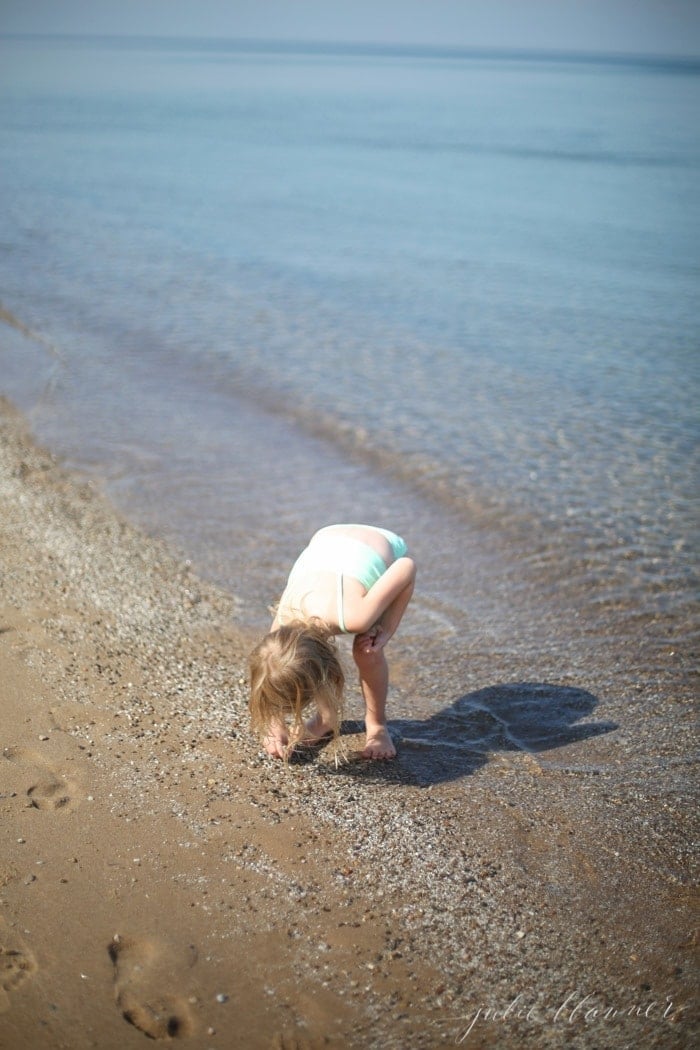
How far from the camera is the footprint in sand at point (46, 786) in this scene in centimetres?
316

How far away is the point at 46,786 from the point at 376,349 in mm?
7433

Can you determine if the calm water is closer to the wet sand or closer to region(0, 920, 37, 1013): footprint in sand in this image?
the wet sand

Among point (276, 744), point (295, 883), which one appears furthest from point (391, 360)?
point (295, 883)

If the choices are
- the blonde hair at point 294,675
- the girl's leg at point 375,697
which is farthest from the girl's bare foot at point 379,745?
the blonde hair at point 294,675

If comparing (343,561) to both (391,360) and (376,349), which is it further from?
(376,349)

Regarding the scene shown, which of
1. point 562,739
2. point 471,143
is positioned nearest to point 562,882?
point 562,739

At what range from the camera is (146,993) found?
2504 millimetres

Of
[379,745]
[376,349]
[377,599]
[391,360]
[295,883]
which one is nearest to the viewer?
[295,883]

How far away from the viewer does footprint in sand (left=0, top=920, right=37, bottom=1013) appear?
2.48 meters

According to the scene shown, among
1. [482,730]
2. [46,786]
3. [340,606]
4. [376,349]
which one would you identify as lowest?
[376,349]

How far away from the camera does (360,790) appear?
3.46 meters

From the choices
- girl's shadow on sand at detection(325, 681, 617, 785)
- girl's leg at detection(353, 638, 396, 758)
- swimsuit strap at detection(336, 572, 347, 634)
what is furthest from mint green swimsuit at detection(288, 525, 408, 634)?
girl's shadow on sand at detection(325, 681, 617, 785)

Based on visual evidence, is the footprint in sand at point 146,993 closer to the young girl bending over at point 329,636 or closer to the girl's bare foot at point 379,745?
the young girl bending over at point 329,636

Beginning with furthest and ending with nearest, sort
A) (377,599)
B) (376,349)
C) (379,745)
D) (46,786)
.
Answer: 1. (376,349)
2. (379,745)
3. (377,599)
4. (46,786)
